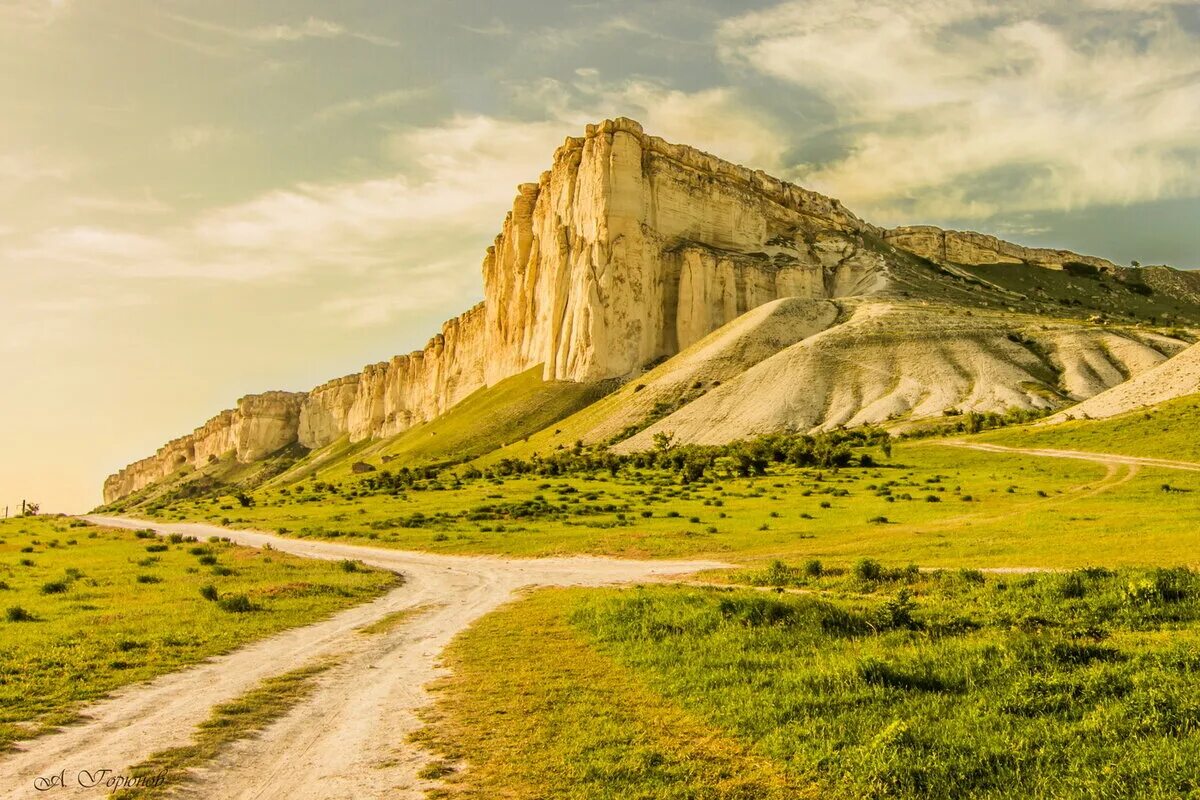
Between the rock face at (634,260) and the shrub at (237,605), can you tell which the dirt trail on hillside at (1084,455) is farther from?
the rock face at (634,260)

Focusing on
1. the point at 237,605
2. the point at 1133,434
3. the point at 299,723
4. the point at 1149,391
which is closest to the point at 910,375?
the point at 1149,391

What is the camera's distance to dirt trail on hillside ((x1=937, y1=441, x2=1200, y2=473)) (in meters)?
53.1

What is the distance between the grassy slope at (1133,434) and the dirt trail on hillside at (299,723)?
60.4 metres

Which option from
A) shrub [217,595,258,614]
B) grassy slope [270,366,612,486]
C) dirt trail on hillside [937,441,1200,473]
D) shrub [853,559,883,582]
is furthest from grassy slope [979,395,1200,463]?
grassy slope [270,366,612,486]

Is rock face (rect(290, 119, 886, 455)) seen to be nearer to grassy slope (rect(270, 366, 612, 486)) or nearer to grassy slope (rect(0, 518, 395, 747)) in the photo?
grassy slope (rect(270, 366, 612, 486))

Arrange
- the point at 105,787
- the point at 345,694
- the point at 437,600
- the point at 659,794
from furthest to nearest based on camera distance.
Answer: the point at 437,600 → the point at 345,694 → the point at 105,787 → the point at 659,794

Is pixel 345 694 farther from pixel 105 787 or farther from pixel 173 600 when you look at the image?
pixel 173 600

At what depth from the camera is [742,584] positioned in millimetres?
23953

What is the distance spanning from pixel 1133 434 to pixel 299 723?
241 feet

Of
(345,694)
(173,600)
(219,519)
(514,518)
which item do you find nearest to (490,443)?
(219,519)

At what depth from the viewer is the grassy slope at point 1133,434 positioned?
58281 mm

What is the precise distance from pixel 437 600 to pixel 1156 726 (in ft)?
68.4

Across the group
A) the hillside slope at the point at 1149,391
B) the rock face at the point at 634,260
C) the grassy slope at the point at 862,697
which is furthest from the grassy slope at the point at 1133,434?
the rock face at the point at 634,260

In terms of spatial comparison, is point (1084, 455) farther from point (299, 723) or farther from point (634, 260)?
point (634, 260)
